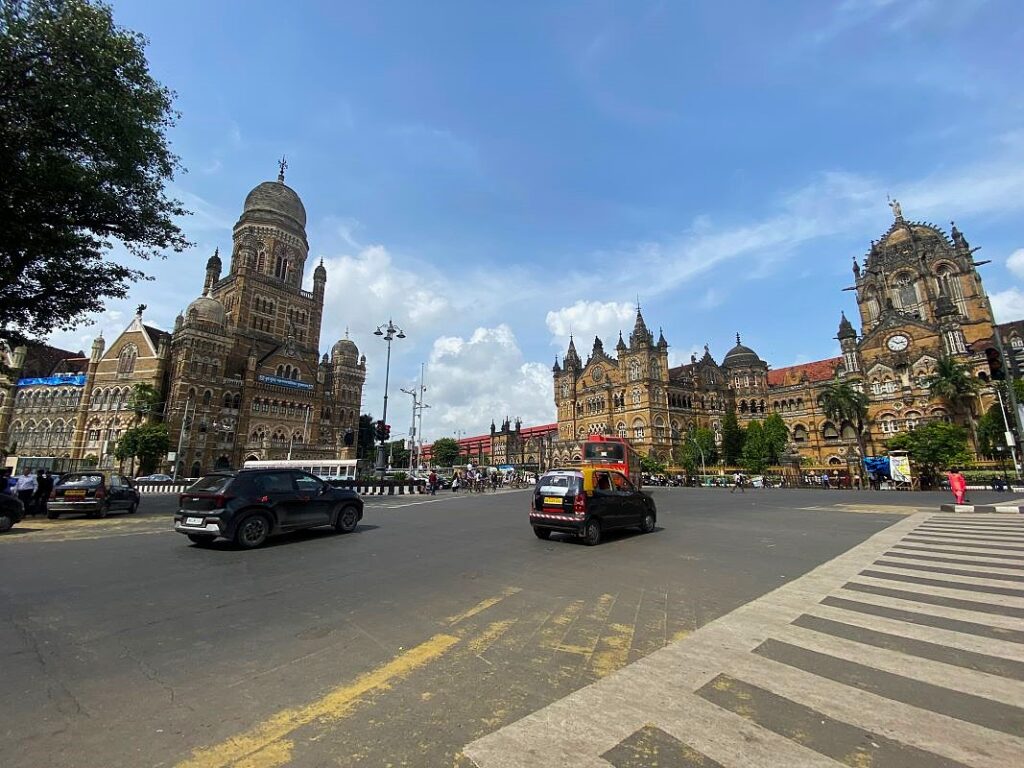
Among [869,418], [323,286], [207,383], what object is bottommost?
[869,418]

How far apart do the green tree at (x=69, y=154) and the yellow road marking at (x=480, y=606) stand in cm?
1822

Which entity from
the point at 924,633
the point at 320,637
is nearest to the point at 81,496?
the point at 320,637

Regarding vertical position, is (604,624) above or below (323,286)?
below

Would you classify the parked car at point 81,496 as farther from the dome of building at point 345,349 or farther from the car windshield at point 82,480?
the dome of building at point 345,349

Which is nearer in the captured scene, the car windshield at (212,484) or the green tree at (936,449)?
the car windshield at (212,484)

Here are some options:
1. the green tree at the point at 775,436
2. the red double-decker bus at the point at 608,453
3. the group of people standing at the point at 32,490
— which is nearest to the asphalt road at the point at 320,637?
the group of people standing at the point at 32,490

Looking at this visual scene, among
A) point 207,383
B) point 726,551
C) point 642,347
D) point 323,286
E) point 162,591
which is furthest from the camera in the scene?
point 323,286

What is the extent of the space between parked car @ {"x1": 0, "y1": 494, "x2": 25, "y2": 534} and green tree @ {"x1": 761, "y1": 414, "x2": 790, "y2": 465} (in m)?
62.6

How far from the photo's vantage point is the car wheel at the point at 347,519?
1162cm

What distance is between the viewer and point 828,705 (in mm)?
3150

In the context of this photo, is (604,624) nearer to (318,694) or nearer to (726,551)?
(318,694)

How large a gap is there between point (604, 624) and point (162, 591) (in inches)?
223

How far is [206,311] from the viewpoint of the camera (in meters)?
54.7

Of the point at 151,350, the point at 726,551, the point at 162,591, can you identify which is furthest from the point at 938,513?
the point at 151,350
